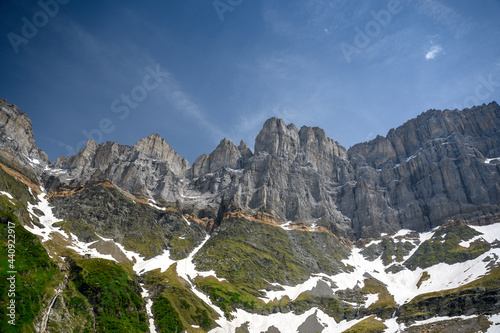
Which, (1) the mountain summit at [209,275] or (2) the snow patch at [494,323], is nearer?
(1) the mountain summit at [209,275]

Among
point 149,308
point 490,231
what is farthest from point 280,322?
point 490,231

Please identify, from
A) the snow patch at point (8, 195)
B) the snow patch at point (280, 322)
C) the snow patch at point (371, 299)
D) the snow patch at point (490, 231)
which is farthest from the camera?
the snow patch at point (490, 231)

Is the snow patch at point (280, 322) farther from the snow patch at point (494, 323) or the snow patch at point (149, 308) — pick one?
the snow patch at point (494, 323)

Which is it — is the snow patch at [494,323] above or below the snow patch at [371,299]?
below

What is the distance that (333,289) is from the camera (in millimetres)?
157625

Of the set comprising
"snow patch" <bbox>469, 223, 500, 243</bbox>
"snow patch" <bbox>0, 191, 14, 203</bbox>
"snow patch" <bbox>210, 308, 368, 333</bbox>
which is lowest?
"snow patch" <bbox>210, 308, 368, 333</bbox>

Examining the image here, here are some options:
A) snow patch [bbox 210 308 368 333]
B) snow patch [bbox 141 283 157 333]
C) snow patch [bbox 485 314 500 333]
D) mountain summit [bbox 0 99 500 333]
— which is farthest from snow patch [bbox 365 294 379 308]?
snow patch [bbox 141 283 157 333]

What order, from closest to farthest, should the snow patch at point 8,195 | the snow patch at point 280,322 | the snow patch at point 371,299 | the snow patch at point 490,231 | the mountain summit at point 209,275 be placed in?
the mountain summit at point 209,275
the snow patch at point 280,322
the snow patch at point 8,195
the snow patch at point 371,299
the snow patch at point 490,231

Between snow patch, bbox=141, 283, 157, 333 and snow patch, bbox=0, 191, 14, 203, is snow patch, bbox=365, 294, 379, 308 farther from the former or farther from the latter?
snow patch, bbox=0, 191, 14, 203

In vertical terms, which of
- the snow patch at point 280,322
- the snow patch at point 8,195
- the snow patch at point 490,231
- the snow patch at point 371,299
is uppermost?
the snow patch at point 8,195

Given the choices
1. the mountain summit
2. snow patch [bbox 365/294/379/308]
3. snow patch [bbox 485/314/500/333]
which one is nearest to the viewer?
the mountain summit

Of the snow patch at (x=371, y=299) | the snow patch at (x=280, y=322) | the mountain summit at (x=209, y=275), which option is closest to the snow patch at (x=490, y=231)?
the mountain summit at (x=209, y=275)

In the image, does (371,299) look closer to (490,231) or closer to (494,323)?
(494,323)

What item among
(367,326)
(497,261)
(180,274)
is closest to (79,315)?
(180,274)
